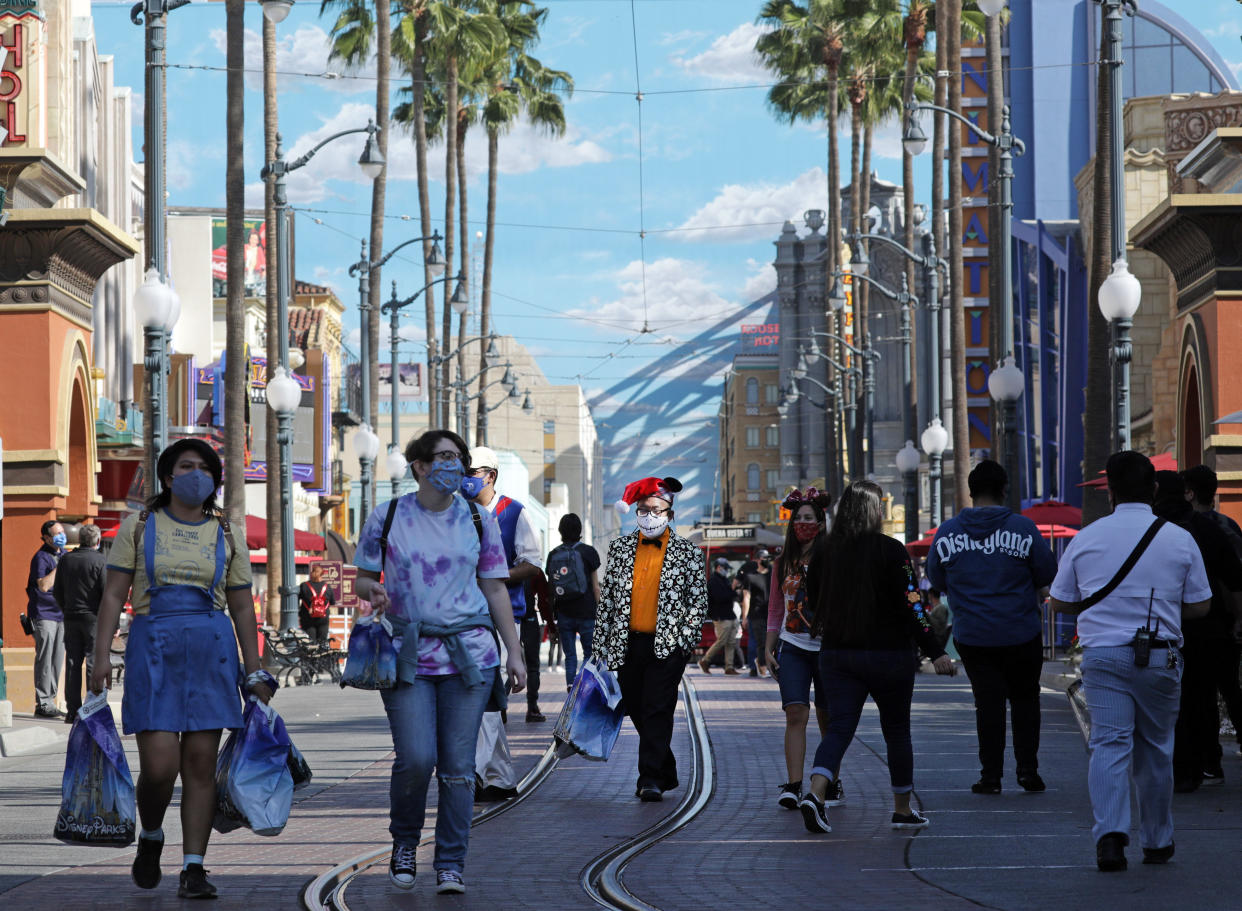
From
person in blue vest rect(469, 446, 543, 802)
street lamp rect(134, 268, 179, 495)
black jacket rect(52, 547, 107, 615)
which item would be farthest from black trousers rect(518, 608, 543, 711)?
street lamp rect(134, 268, 179, 495)

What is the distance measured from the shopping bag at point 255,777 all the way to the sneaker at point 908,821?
348 cm

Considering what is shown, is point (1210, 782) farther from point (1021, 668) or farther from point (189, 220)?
point (189, 220)

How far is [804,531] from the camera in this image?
11023 millimetres

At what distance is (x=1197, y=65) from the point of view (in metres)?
59.8

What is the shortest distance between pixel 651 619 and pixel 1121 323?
1027 cm

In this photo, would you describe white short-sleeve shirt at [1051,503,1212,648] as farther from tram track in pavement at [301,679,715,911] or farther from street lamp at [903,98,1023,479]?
street lamp at [903,98,1023,479]

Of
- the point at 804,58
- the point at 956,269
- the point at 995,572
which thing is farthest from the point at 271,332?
the point at 804,58

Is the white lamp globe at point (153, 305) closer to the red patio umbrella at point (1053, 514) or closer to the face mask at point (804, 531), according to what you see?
the face mask at point (804, 531)

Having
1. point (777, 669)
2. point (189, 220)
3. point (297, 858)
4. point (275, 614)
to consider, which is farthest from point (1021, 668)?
point (189, 220)

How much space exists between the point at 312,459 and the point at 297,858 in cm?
5072

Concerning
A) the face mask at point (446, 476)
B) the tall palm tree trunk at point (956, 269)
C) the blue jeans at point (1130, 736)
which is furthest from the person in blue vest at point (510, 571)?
the tall palm tree trunk at point (956, 269)

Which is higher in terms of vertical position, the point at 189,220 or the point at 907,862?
the point at 189,220

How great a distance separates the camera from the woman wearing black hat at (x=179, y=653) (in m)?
7.59

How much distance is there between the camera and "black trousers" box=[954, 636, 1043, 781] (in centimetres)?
1126
